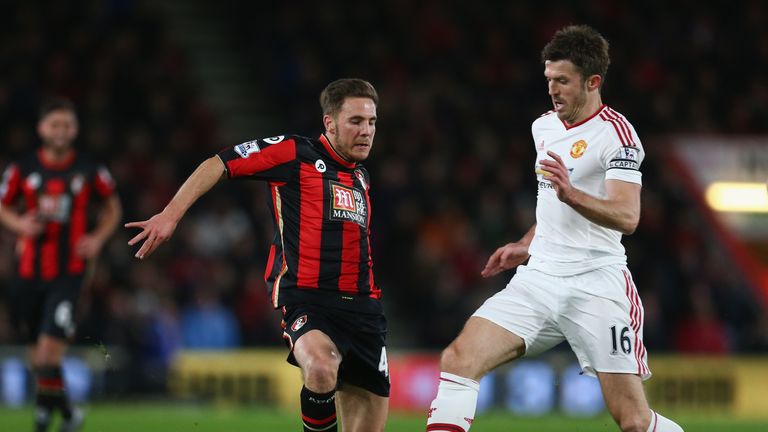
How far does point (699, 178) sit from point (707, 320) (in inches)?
128

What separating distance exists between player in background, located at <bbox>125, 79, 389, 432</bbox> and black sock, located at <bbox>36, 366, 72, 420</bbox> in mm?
2588

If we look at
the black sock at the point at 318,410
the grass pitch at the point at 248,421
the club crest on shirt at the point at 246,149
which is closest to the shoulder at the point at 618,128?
the club crest on shirt at the point at 246,149

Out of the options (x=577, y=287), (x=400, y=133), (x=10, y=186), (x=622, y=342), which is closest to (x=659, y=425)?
(x=622, y=342)

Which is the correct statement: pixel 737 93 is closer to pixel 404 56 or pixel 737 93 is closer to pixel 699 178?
pixel 699 178

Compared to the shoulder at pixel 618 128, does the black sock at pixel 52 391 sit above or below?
below

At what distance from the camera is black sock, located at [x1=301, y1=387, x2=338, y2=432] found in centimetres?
602

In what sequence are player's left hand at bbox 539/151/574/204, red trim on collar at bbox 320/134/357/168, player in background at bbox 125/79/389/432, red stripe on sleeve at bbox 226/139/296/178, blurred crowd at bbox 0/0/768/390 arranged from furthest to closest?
1. blurred crowd at bbox 0/0/768/390
2. red trim on collar at bbox 320/134/357/168
3. player in background at bbox 125/79/389/432
4. red stripe on sleeve at bbox 226/139/296/178
5. player's left hand at bbox 539/151/574/204

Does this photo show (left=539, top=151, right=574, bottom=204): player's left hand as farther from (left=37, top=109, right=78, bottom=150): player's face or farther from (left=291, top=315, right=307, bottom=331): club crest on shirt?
(left=37, top=109, right=78, bottom=150): player's face

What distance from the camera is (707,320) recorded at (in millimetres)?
14984

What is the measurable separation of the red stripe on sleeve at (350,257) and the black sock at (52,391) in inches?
115

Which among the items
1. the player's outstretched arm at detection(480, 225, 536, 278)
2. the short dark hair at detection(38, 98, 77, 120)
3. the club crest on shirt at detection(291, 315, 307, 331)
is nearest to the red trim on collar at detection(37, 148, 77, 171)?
the short dark hair at detection(38, 98, 77, 120)

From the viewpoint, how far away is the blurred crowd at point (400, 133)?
14211mm

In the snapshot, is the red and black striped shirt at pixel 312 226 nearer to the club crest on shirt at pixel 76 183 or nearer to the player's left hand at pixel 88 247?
the player's left hand at pixel 88 247

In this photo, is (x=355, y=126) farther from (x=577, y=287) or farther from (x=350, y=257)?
(x=577, y=287)
